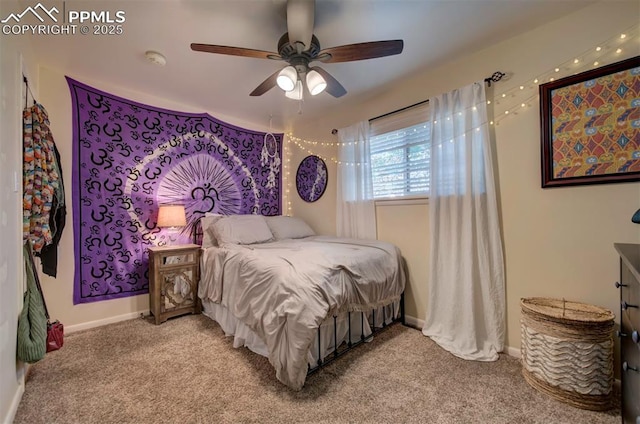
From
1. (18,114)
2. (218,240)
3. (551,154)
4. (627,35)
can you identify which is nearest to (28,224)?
(18,114)

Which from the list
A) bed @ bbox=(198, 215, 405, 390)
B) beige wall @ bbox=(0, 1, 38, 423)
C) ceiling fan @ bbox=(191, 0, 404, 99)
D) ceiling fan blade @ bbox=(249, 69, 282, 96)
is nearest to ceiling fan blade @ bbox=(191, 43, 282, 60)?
ceiling fan @ bbox=(191, 0, 404, 99)

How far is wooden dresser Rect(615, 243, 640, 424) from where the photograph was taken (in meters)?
0.93

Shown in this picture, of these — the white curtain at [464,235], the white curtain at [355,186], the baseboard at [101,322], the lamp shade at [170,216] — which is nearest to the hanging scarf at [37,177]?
the lamp shade at [170,216]

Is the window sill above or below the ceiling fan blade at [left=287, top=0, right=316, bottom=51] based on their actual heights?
below

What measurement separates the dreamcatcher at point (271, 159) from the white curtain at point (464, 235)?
7.71 ft

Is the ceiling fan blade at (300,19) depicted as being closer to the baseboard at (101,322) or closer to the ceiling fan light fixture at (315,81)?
the ceiling fan light fixture at (315,81)

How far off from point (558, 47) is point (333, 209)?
8.12 ft

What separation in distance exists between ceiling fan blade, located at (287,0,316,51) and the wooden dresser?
1.89 meters

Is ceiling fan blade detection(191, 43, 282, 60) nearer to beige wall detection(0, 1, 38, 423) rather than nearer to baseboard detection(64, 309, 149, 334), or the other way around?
beige wall detection(0, 1, 38, 423)

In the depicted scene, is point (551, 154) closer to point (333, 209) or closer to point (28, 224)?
point (333, 209)

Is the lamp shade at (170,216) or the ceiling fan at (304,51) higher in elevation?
the ceiling fan at (304,51)

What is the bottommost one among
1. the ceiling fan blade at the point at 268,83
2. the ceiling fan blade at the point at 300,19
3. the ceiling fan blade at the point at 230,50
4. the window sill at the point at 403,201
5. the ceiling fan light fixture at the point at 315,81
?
the window sill at the point at 403,201

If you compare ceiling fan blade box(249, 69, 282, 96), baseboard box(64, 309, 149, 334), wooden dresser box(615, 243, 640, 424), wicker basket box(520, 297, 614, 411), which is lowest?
baseboard box(64, 309, 149, 334)

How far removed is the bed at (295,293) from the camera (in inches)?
63.6
